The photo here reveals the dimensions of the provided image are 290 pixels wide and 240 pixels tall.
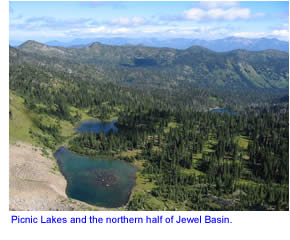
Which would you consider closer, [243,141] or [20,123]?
[20,123]

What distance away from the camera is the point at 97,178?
372 feet

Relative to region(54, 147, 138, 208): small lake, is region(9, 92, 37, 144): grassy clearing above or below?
above

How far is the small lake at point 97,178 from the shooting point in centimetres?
9675

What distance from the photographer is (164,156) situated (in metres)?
134

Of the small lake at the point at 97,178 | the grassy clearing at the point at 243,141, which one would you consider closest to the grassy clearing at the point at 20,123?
the small lake at the point at 97,178

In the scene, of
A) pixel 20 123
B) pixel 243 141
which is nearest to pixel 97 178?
pixel 20 123

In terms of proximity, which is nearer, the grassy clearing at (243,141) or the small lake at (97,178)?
the small lake at (97,178)

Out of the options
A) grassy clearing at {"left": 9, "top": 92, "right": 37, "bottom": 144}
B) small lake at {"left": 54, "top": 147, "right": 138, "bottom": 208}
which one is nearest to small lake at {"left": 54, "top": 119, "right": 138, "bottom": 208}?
small lake at {"left": 54, "top": 147, "right": 138, "bottom": 208}

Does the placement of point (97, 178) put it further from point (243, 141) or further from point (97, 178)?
point (243, 141)

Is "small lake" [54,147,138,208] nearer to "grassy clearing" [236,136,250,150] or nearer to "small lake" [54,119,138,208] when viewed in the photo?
"small lake" [54,119,138,208]

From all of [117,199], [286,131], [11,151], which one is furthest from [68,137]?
[286,131]

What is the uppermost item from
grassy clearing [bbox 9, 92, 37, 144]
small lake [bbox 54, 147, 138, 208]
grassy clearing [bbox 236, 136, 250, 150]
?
grassy clearing [bbox 9, 92, 37, 144]

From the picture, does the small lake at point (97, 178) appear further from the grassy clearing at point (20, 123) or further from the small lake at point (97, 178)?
the grassy clearing at point (20, 123)

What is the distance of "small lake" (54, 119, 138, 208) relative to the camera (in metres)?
96.8
